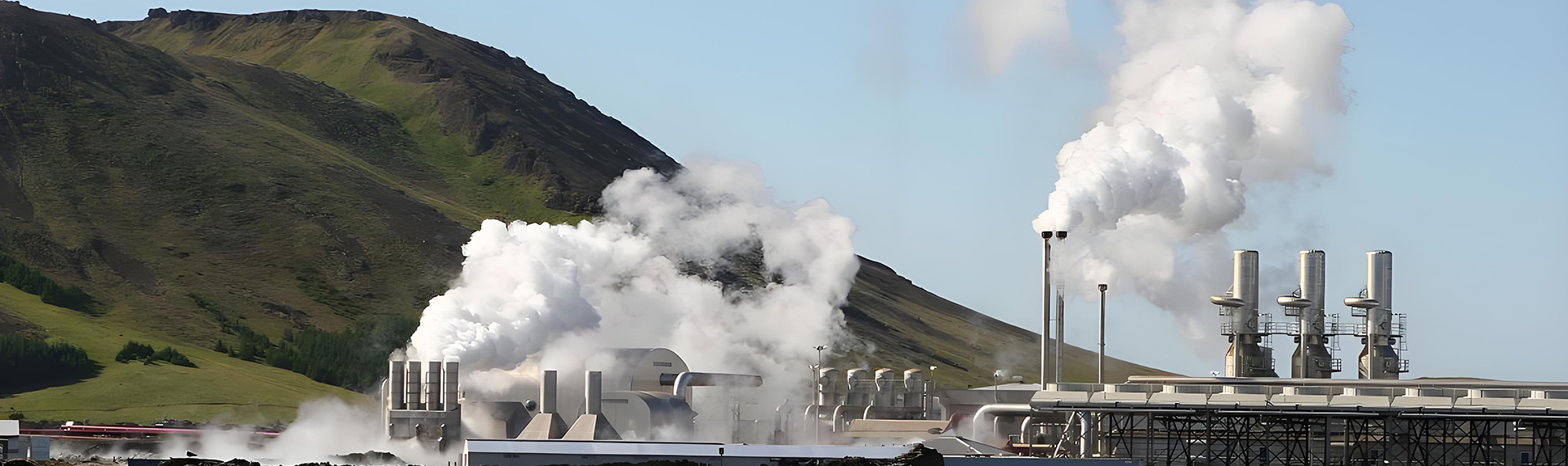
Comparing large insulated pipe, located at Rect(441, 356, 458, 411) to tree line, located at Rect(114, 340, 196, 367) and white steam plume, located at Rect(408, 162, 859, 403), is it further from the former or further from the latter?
tree line, located at Rect(114, 340, 196, 367)

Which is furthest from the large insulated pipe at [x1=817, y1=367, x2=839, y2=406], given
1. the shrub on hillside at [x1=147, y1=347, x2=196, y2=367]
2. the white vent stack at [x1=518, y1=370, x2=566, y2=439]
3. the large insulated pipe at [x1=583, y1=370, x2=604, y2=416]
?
the shrub on hillside at [x1=147, y1=347, x2=196, y2=367]

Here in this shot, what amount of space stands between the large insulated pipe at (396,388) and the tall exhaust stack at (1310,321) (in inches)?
2097

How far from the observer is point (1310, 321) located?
105438 mm

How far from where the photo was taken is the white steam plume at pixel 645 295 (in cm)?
11669

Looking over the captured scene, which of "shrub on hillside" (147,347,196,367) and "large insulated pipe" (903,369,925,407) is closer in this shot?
"large insulated pipe" (903,369,925,407)

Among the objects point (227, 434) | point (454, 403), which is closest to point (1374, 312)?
point (454, 403)

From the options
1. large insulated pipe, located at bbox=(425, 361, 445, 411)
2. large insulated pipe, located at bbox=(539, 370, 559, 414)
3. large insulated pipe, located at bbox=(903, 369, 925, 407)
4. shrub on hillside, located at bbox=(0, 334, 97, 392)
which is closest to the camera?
large insulated pipe, located at bbox=(425, 361, 445, 411)

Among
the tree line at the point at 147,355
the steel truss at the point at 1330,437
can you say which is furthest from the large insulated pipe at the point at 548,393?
the tree line at the point at 147,355

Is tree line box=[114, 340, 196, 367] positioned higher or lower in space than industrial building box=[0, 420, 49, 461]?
higher

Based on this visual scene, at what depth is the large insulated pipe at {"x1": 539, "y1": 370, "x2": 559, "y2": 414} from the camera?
106 m

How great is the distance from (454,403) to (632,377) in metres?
24.3

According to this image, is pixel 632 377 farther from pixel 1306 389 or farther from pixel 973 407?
pixel 1306 389

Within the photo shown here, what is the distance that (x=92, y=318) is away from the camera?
7407 inches

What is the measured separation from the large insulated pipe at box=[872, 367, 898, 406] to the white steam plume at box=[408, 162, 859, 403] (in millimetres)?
20851
